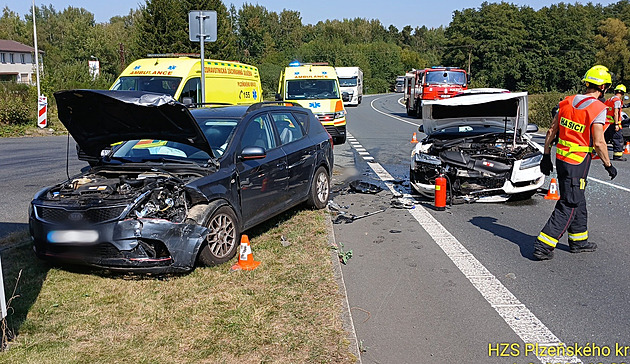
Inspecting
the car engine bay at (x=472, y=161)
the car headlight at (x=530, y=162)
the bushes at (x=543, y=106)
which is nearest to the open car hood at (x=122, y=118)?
the car engine bay at (x=472, y=161)

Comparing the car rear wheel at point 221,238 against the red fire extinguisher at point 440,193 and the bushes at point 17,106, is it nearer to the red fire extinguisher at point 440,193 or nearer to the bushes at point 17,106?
the red fire extinguisher at point 440,193

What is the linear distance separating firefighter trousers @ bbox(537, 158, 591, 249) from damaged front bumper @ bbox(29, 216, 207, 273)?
3.68 m

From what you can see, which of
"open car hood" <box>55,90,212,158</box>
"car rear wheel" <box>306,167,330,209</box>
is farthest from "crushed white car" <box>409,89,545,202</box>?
"open car hood" <box>55,90,212,158</box>

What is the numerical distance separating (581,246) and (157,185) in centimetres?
463

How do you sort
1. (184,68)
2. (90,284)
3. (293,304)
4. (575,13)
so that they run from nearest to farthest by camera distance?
(293,304)
(90,284)
(184,68)
(575,13)

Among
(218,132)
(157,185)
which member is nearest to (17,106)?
(218,132)

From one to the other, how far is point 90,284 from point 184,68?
1015 centimetres

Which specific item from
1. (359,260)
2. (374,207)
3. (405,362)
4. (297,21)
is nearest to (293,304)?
(405,362)

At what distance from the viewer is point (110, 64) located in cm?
6388

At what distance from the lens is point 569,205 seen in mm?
5996

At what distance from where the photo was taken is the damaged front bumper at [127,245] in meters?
5.10

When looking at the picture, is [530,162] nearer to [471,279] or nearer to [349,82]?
[471,279]

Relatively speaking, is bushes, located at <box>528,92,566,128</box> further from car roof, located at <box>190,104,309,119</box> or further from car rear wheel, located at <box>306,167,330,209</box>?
car roof, located at <box>190,104,309,119</box>

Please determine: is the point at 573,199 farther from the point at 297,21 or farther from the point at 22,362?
the point at 297,21
